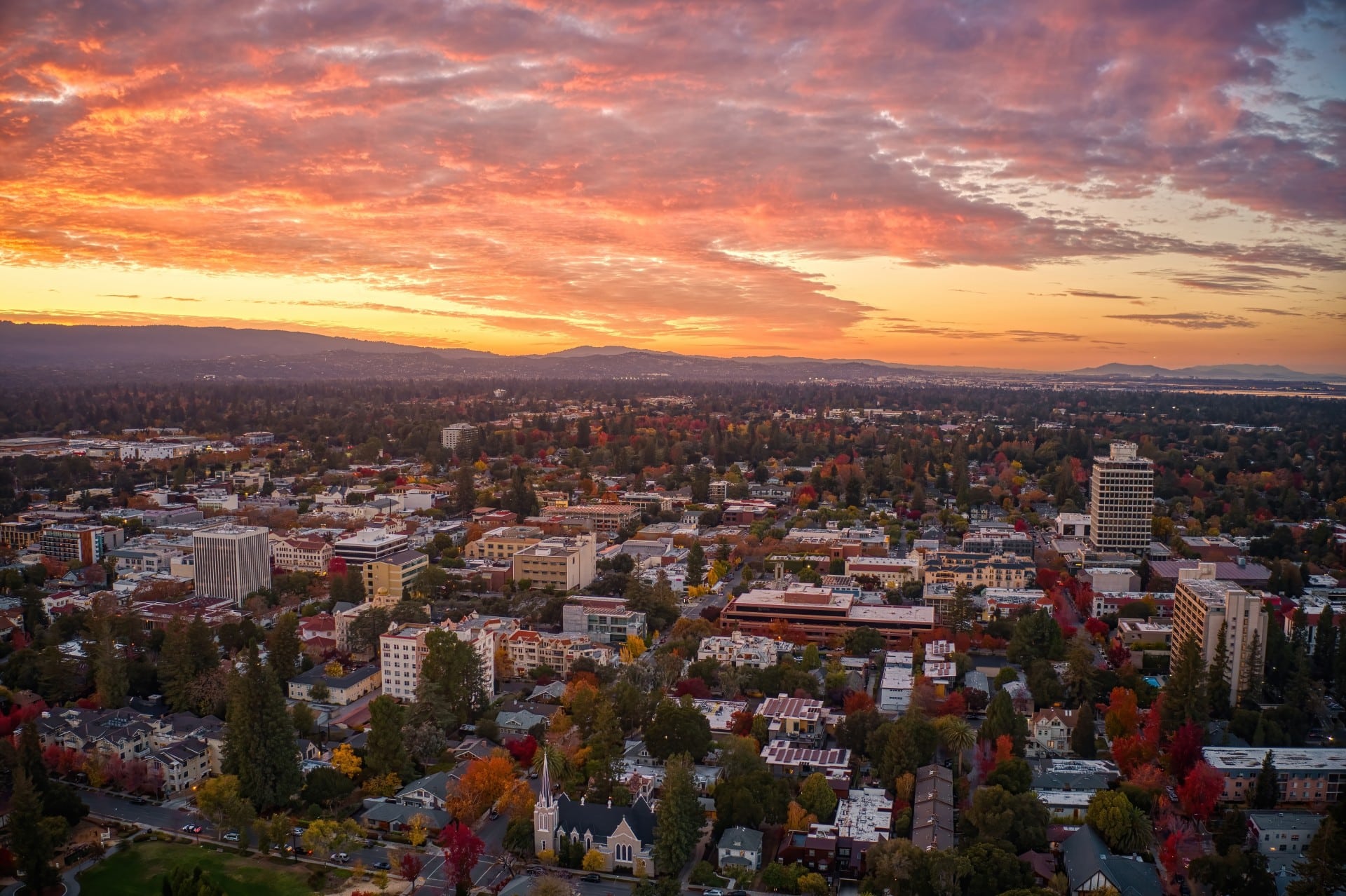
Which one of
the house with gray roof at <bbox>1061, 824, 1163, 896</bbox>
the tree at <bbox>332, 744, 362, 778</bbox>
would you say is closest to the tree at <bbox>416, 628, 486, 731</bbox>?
the tree at <bbox>332, 744, 362, 778</bbox>

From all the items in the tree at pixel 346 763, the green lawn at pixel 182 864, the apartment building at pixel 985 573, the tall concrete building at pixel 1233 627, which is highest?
the tall concrete building at pixel 1233 627

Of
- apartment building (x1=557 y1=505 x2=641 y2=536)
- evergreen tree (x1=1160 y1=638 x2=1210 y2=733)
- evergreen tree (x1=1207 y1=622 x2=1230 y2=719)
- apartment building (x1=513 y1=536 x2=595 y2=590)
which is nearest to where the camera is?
evergreen tree (x1=1160 y1=638 x2=1210 y2=733)

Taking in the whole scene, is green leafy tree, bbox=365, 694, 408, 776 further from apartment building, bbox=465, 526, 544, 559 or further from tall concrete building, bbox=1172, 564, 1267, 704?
apartment building, bbox=465, 526, 544, 559

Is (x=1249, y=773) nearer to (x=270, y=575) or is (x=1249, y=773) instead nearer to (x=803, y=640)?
(x=803, y=640)

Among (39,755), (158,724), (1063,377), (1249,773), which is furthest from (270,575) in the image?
(1063,377)

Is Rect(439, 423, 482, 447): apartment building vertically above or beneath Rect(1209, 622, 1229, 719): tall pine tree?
above

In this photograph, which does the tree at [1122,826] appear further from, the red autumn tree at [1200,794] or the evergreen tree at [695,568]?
the evergreen tree at [695,568]

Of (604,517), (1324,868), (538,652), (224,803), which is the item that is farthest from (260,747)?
(604,517)

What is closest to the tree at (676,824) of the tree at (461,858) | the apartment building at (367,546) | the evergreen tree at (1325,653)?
the tree at (461,858)
